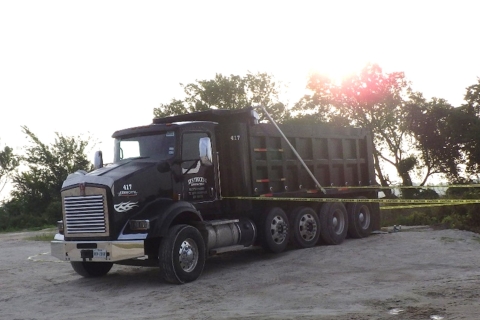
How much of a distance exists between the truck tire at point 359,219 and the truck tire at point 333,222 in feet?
1.40

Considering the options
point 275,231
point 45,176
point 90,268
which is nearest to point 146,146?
point 90,268

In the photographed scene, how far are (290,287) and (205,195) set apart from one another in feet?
10.8

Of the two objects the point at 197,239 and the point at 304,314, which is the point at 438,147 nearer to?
the point at 197,239

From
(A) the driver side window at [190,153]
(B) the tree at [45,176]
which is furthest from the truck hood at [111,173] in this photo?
(B) the tree at [45,176]

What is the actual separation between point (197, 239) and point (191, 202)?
0.89m

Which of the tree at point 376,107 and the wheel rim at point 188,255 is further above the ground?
the tree at point 376,107

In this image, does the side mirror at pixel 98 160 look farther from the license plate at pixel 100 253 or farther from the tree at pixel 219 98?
the tree at pixel 219 98

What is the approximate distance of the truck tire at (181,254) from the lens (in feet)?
37.6

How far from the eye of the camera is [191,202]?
1271cm

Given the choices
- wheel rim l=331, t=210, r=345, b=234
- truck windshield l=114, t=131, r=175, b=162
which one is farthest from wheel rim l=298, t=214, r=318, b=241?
truck windshield l=114, t=131, r=175, b=162

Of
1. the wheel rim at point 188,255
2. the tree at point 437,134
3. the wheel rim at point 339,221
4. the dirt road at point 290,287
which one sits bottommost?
the dirt road at point 290,287

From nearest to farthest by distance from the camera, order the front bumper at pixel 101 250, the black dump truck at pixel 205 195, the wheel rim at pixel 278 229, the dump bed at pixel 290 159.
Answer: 1. the front bumper at pixel 101 250
2. the black dump truck at pixel 205 195
3. the dump bed at pixel 290 159
4. the wheel rim at pixel 278 229

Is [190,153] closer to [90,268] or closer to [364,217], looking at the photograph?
[90,268]

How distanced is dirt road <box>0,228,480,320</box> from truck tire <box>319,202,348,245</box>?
702 mm
